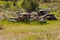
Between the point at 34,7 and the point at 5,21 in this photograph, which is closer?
the point at 5,21

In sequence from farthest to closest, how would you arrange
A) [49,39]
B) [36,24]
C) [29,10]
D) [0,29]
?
1. [29,10]
2. [36,24]
3. [0,29]
4. [49,39]

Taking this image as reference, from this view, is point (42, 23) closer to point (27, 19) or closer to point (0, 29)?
point (27, 19)

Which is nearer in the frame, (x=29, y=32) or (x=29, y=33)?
(x=29, y=33)

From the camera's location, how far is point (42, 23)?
976 inches

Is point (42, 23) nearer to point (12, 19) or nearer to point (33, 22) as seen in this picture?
point (33, 22)

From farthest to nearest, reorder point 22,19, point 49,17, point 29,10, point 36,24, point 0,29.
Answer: point 29,10 → point 49,17 → point 22,19 → point 36,24 → point 0,29

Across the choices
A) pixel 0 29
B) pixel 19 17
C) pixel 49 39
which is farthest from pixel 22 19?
pixel 49 39

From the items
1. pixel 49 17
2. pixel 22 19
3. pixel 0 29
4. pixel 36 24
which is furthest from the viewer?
pixel 49 17

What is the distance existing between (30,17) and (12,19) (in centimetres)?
250

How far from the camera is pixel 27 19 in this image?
85.5ft

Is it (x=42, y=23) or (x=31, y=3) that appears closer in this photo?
(x=42, y=23)

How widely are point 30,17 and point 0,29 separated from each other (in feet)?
23.0

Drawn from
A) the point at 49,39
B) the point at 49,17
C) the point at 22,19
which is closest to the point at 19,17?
the point at 22,19

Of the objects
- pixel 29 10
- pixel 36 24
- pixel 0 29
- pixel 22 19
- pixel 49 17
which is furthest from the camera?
pixel 29 10
